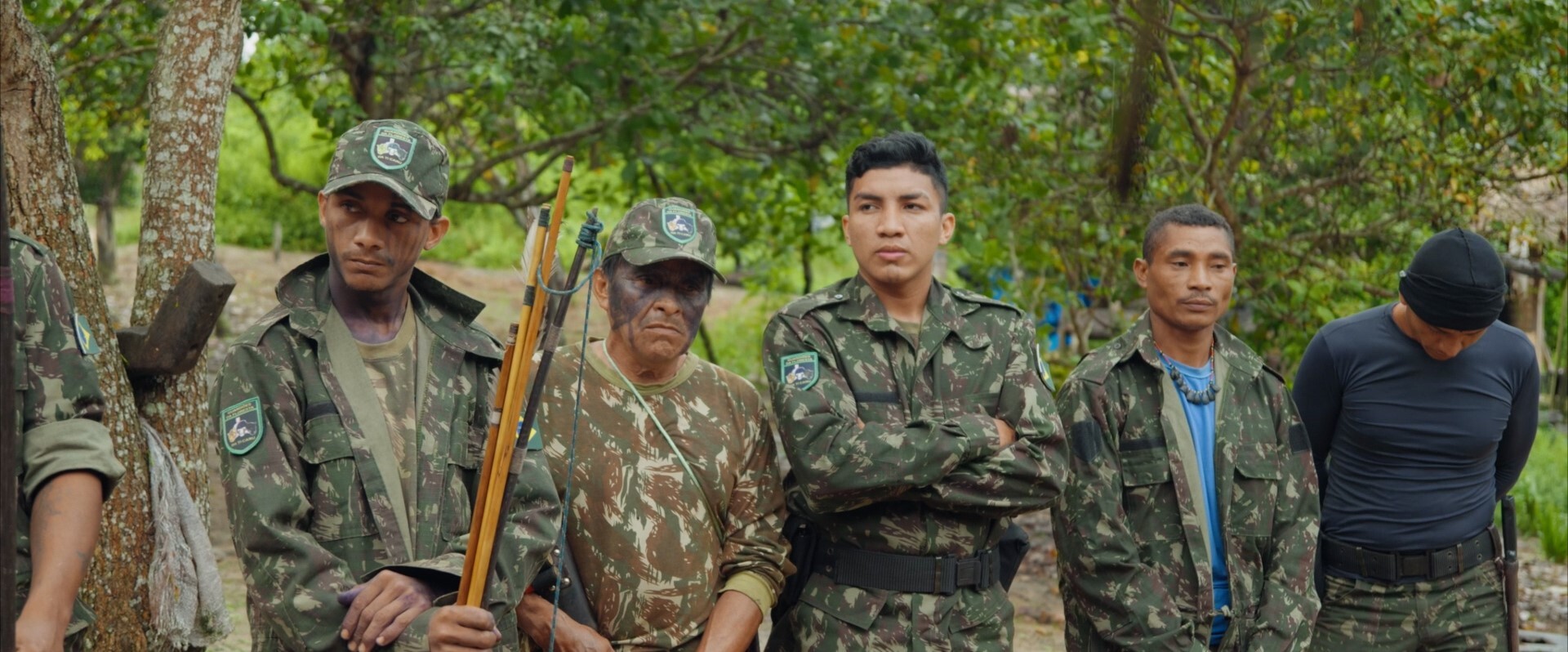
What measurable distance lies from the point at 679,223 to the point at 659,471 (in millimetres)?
548

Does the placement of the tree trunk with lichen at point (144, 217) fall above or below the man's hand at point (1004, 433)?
above

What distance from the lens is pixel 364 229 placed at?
109 inches

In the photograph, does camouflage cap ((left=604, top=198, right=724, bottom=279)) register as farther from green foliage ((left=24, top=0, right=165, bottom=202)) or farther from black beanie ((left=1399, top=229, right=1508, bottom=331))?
green foliage ((left=24, top=0, right=165, bottom=202))

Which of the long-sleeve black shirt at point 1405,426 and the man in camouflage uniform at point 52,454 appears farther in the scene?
the long-sleeve black shirt at point 1405,426

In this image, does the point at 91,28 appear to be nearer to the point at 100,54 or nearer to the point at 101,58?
the point at 101,58

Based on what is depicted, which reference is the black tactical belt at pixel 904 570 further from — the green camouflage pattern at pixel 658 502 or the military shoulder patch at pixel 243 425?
the military shoulder patch at pixel 243 425

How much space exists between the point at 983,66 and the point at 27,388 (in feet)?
17.5

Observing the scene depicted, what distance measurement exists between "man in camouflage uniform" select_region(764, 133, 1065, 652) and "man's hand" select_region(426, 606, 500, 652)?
0.90 meters

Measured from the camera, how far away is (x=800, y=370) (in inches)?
131

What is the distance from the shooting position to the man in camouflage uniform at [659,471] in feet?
10.4

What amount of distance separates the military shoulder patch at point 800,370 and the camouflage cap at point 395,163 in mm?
890

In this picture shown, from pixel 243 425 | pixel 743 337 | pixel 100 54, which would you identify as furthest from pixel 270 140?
pixel 743 337

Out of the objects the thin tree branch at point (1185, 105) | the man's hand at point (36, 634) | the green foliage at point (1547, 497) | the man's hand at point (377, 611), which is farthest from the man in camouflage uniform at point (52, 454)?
the green foliage at point (1547, 497)

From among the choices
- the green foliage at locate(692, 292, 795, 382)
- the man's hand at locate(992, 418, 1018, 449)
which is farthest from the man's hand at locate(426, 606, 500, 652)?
the green foliage at locate(692, 292, 795, 382)
